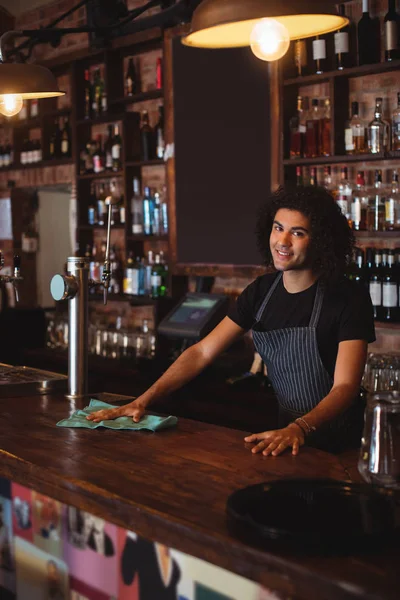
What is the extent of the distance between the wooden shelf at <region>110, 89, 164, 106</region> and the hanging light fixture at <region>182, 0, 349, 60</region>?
115 inches

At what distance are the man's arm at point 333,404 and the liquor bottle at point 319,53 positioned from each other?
223cm

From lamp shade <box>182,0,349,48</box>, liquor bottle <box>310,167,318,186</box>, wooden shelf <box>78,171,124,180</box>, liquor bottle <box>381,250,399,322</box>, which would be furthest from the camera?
wooden shelf <box>78,171,124,180</box>

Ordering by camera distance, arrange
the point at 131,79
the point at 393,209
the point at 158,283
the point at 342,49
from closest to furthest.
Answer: the point at 393,209, the point at 342,49, the point at 158,283, the point at 131,79

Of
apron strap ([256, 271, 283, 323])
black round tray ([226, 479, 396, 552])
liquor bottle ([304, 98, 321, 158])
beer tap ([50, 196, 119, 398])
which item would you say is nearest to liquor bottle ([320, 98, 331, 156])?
liquor bottle ([304, 98, 321, 158])

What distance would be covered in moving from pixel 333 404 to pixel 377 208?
2.01 metres

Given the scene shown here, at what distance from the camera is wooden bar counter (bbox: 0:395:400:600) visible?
138cm

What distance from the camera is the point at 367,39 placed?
13.6ft

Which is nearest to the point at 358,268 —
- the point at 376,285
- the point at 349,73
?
the point at 376,285

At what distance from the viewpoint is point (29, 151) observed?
6.90 meters

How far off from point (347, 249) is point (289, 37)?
814mm

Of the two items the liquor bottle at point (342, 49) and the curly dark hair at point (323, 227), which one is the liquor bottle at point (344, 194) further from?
the curly dark hair at point (323, 227)

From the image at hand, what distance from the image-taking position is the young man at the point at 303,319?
2707 millimetres

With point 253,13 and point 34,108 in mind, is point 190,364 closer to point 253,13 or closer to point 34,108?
point 253,13

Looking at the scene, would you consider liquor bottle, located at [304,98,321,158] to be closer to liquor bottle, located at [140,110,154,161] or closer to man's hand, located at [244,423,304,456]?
liquor bottle, located at [140,110,154,161]
